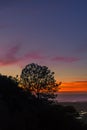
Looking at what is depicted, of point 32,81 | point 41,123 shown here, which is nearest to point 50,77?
point 32,81

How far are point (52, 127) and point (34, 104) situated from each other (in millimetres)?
6815

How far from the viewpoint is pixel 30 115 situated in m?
58.2

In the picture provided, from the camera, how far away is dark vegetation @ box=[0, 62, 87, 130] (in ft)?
183

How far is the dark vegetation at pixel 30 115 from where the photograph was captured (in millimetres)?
55812

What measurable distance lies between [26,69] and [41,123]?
3002 centimetres

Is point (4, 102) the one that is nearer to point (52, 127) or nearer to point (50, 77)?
point (52, 127)

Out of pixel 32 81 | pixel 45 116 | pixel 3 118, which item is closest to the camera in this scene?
pixel 3 118

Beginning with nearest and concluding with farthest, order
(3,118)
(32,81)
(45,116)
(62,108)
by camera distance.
A: (3,118)
(45,116)
(62,108)
(32,81)

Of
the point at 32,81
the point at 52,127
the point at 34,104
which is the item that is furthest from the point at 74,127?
the point at 32,81

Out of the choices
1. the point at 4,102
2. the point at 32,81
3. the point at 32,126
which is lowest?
the point at 32,126

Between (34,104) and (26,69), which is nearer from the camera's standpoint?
(34,104)

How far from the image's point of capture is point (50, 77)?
302ft

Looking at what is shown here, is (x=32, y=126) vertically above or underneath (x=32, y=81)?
underneath

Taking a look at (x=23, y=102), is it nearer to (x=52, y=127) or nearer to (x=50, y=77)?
(x=52, y=127)
